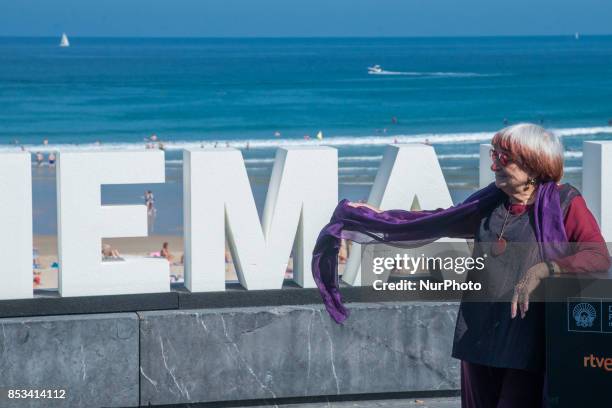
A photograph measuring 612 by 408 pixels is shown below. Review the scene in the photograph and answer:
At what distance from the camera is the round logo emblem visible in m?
3.43

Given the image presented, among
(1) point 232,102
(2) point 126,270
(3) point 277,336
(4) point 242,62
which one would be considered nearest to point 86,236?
(2) point 126,270

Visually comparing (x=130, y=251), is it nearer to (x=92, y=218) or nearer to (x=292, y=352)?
(x=92, y=218)

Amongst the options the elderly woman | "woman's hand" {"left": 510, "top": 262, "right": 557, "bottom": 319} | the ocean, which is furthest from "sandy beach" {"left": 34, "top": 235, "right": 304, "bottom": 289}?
"woman's hand" {"left": 510, "top": 262, "right": 557, "bottom": 319}

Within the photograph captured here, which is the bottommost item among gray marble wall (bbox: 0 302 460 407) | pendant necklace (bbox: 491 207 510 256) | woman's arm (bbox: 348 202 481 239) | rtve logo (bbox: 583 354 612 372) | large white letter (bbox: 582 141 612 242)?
gray marble wall (bbox: 0 302 460 407)

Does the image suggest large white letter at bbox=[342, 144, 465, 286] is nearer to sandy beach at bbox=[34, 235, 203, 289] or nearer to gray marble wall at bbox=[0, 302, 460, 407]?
gray marble wall at bbox=[0, 302, 460, 407]

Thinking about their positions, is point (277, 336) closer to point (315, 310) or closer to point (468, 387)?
point (315, 310)

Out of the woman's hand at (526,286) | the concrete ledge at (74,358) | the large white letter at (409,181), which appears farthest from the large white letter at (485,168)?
the woman's hand at (526,286)

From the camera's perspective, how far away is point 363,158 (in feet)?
124

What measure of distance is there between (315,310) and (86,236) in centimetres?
137

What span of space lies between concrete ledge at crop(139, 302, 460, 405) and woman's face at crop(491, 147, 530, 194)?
9.20ft

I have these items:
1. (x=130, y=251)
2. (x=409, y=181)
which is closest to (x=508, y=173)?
(x=409, y=181)

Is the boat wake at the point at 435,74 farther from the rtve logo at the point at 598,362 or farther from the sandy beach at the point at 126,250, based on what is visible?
the rtve logo at the point at 598,362

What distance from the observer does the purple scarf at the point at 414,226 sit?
12.4ft

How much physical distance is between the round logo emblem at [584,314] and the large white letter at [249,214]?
3368 millimetres
